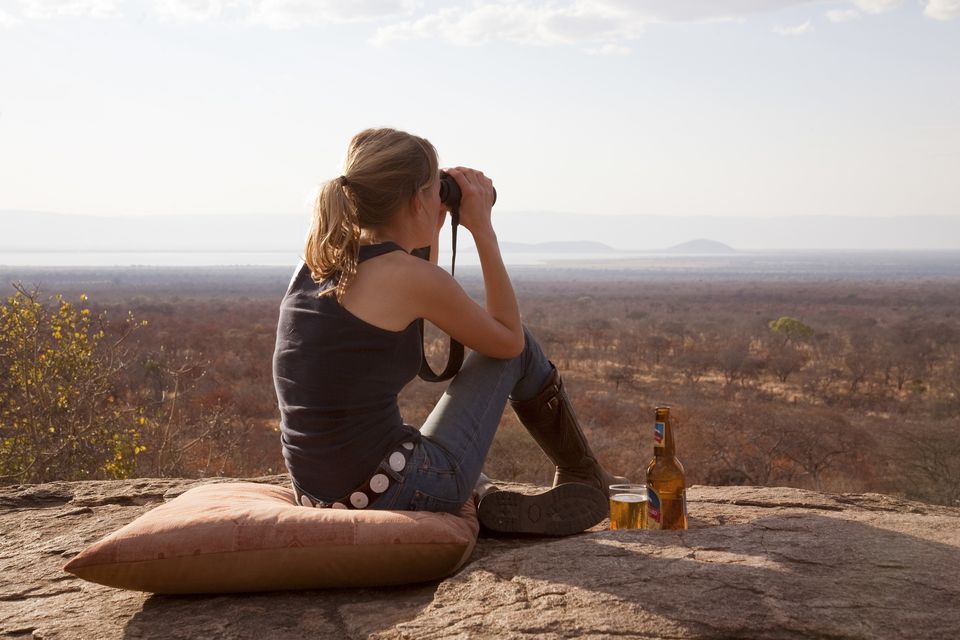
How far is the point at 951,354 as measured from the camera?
2670 centimetres

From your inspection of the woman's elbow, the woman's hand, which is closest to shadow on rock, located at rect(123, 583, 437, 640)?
the woman's elbow

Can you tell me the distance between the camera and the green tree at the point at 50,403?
6555 millimetres

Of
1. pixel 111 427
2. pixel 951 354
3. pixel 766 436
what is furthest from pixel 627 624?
pixel 951 354

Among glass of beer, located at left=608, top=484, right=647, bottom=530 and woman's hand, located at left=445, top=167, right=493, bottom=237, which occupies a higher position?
woman's hand, located at left=445, top=167, right=493, bottom=237

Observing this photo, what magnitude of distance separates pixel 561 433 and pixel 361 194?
3.98 ft

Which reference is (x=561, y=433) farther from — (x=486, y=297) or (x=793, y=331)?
(x=793, y=331)

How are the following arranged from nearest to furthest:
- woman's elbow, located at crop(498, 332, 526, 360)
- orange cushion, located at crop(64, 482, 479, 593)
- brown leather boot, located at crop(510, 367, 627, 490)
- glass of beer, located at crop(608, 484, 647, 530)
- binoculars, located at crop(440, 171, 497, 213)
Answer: orange cushion, located at crop(64, 482, 479, 593) < woman's elbow, located at crop(498, 332, 526, 360) < binoculars, located at crop(440, 171, 497, 213) < glass of beer, located at crop(608, 484, 647, 530) < brown leather boot, located at crop(510, 367, 627, 490)

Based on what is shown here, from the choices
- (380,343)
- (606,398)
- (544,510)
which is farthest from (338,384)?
(606,398)

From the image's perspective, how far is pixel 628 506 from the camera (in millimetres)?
3127

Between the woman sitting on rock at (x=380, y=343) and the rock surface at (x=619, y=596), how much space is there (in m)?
0.33

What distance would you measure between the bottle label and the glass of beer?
45 millimetres

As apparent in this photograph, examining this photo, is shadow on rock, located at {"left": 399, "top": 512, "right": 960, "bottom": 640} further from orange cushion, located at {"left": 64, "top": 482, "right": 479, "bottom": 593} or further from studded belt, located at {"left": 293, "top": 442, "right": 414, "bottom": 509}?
studded belt, located at {"left": 293, "top": 442, "right": 414, "bottom": 509}

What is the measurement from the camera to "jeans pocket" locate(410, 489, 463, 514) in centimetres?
272

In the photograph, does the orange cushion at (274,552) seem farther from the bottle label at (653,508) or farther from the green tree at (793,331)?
the green tree at (793,331)
